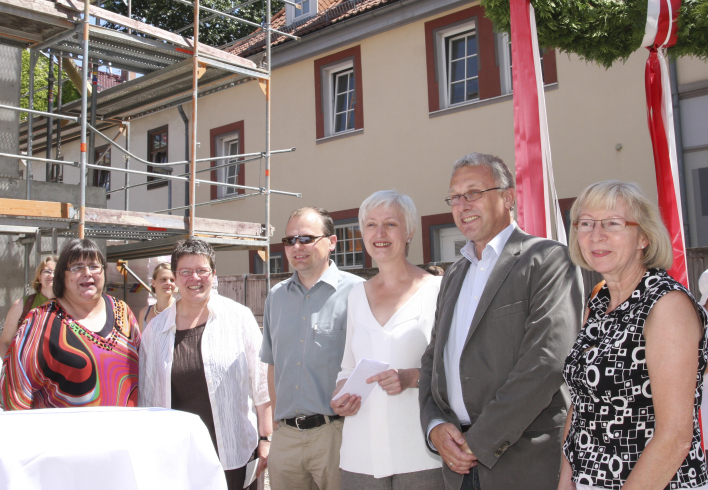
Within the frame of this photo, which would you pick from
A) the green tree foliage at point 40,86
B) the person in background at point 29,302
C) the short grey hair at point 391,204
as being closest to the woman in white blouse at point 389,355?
the short grey hair at point 391,204

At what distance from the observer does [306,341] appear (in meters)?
3.11

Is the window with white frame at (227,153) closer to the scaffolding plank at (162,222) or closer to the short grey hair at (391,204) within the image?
the scaffolding plank at (162,222)

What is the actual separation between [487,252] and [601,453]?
2.84 ft

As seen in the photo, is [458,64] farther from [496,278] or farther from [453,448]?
[453,448]

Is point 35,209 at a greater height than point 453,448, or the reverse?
point 35,209

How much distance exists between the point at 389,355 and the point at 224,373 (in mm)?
958

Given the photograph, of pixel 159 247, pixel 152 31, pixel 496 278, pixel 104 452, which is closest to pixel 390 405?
pixel 496 278

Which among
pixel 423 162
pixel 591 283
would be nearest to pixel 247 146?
pixel 423 162

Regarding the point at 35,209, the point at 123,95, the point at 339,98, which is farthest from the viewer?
the point at 339,98

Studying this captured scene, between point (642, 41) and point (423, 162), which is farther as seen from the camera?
point (423, 162)

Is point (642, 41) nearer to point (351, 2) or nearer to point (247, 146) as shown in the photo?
point (351, 2)

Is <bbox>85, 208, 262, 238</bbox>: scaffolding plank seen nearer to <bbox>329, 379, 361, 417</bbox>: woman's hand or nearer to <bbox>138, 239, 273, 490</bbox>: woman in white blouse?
<bbox>138, 239, 273, 490</bbox>: woman in white blouse

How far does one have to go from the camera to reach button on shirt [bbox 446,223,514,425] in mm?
2404

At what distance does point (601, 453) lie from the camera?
1.94 meters
